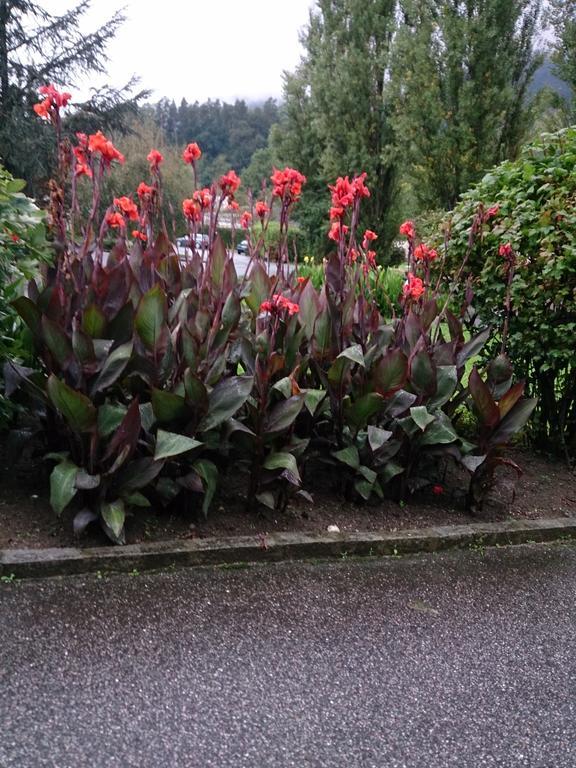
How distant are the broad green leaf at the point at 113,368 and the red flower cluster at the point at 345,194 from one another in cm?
117

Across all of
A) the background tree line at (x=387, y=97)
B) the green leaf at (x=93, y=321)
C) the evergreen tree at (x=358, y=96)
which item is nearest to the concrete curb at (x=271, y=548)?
the green leaf at (x=93, y=321)

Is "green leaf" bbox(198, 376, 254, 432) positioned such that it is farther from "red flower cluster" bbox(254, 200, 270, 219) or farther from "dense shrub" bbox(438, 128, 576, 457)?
"dense shrub" bbox(438, 128, 576, 457)

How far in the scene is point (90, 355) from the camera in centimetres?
287

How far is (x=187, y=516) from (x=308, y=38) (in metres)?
20.2

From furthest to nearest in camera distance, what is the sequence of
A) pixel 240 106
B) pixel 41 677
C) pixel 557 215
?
pixel 240 106 < pixel 557 215 < pixel 41 677

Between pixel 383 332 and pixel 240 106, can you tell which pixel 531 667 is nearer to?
pixel 383 332

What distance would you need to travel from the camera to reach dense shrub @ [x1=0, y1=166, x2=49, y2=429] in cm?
321

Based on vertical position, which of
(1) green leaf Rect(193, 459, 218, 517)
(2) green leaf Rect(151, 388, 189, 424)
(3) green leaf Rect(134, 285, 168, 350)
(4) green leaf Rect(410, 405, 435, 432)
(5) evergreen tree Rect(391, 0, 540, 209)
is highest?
(5) evergreen tree Rect(391, 0, 540, 209)

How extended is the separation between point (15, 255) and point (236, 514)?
1.60 metres

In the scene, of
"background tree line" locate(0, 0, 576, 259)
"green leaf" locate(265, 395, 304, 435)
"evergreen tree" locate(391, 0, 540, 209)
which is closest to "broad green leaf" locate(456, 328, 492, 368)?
"green leaf" locate(265, 395, 304, 435)

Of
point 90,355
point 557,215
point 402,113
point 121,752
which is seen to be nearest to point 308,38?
point 402,113

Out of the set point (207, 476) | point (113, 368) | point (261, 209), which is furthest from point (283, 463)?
point (261, 209)

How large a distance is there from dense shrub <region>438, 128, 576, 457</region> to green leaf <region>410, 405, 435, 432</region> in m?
0.87

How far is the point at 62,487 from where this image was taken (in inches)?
109
